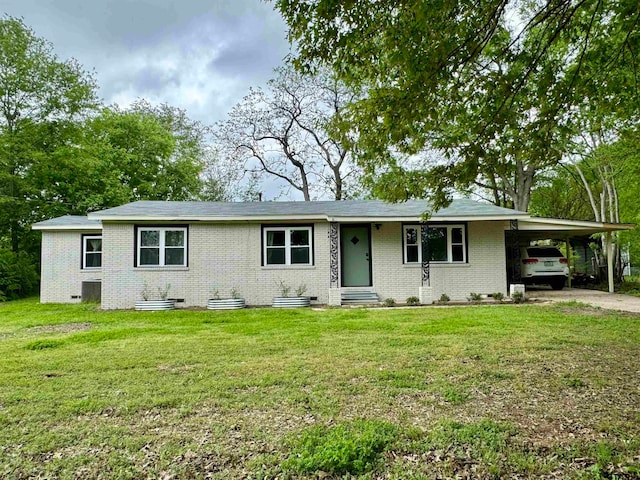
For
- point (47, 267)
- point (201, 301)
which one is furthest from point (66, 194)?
point (201, 301)

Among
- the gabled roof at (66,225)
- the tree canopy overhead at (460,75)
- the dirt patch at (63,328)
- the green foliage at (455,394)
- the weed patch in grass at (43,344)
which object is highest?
the tree canopy overhead at (460,75)

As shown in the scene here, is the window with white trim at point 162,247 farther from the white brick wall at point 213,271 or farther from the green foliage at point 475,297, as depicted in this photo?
the green foliage at point 475,297

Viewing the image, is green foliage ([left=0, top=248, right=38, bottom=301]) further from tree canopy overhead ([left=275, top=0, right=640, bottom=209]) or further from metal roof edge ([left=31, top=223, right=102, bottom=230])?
tree canopy overhead ([left=275, top=0, right=640, bottom=209])

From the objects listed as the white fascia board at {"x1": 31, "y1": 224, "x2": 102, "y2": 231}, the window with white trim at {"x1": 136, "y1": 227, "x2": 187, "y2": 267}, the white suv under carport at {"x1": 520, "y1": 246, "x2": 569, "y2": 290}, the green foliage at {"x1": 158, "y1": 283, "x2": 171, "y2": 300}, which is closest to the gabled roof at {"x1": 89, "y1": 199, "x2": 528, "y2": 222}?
the window with white trim at {"x1": 136, "y1": 227, "x2": 187, "y2": 267}

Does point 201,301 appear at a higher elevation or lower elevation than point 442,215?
lower

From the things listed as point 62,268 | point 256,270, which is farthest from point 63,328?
point 62,268

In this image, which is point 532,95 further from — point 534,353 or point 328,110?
point 328,110

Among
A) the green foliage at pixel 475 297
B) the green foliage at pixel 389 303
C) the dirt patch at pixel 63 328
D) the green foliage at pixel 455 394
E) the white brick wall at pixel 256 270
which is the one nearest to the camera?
the green foliage at pixel 455 394

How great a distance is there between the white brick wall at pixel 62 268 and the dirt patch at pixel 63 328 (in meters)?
5.16

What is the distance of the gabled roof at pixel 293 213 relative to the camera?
11.0m

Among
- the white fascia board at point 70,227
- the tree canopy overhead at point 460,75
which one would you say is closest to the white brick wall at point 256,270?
the white fascia board at point 70,227

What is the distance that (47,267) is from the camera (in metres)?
12.8

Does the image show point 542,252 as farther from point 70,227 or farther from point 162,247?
point 70,227

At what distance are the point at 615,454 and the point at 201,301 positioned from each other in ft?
33.4
